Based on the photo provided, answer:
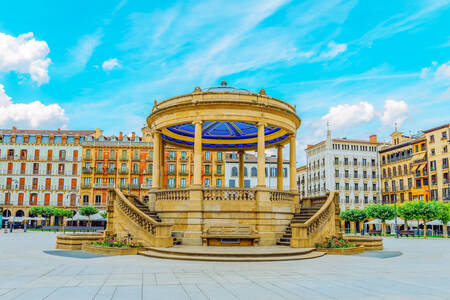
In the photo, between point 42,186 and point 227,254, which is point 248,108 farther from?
point 42,186

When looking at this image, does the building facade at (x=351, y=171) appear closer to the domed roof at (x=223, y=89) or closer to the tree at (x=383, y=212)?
the tree at (x=383, y=212)

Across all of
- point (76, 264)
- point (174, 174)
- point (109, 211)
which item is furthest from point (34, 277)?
point (174, 174)

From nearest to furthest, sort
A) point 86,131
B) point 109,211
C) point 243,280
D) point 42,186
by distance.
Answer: point 243,280 < point 109,211 < point 42,186 < point 86,131

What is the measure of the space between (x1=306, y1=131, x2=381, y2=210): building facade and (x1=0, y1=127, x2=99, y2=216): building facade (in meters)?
53.3

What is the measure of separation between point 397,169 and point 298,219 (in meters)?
69.7

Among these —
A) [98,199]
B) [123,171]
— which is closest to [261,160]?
[123,171]

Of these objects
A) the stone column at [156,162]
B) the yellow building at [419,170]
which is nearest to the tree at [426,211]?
the yellow building at [419,170]

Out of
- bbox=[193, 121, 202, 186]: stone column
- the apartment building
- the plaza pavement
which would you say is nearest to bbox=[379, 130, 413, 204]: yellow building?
the apartment building

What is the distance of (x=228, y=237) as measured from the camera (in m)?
19.5

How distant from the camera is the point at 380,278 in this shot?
11.9 metres

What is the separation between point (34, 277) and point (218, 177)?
232ft

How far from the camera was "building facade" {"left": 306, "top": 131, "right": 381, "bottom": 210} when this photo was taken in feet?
291

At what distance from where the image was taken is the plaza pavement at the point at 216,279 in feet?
30.6

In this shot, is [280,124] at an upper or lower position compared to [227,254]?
upper
